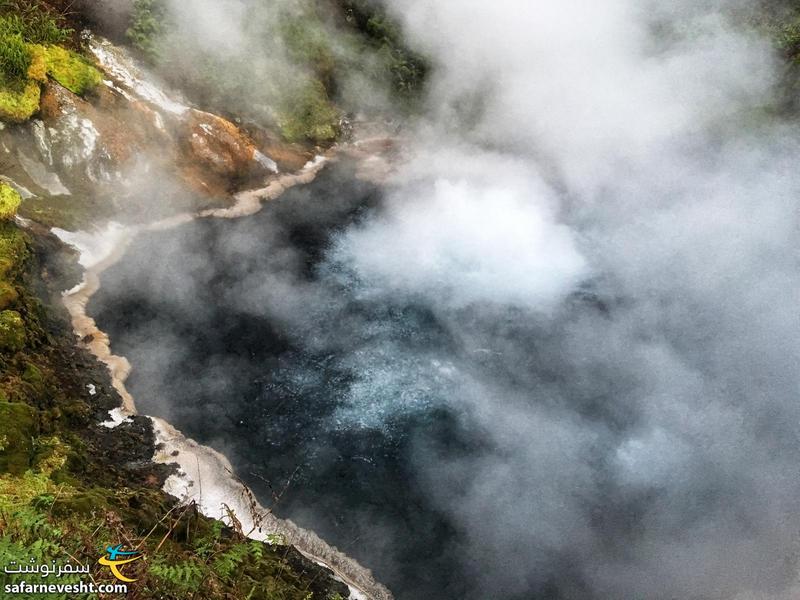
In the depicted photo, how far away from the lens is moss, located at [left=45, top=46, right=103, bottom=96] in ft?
58.0

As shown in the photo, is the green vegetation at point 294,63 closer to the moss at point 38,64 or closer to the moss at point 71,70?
the moss at point 71,70

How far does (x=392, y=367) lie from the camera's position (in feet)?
47.4

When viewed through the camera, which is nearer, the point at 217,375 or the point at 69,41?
the point at 217,375

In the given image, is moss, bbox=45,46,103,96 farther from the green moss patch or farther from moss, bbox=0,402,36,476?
moss, bbox=0,402,36,476

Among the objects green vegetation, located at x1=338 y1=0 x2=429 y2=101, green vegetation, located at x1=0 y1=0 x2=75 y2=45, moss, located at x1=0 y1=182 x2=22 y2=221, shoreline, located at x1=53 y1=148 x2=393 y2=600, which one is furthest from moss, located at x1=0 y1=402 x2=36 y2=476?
green vegetation, located at x1=338 y1=0 x2=429 y2=101

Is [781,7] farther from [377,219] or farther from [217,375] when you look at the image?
[217,375]

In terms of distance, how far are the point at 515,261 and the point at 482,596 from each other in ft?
34.6

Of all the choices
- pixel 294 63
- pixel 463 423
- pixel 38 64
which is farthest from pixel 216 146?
pixel 463 423

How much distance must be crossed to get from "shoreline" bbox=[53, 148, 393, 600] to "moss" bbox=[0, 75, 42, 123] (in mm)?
3492

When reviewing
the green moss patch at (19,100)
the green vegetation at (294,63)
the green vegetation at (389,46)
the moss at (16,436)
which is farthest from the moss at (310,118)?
the moss at (16,436)

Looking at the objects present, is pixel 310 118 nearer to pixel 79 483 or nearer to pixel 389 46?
pixel 389 46

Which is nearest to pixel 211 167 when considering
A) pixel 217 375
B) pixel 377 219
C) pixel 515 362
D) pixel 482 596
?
pixel 377 219

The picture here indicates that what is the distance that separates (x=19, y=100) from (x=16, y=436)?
1181 centimetres

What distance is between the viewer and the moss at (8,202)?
14.5 m
